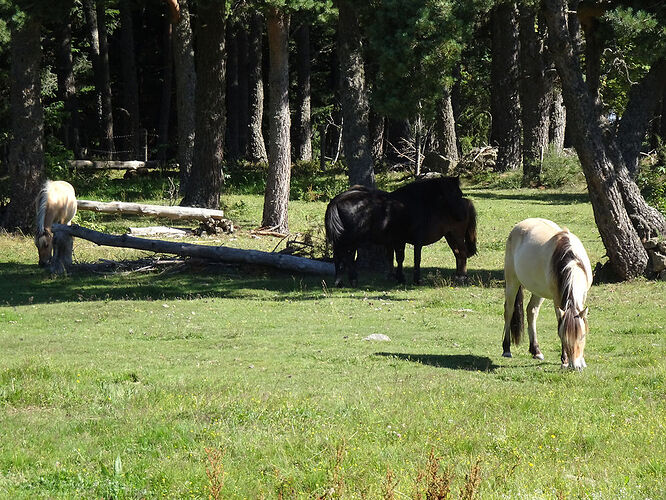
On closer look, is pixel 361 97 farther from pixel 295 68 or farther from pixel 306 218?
pixel 295 68

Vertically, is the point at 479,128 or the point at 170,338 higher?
the point at 479,128

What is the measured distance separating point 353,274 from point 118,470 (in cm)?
1211

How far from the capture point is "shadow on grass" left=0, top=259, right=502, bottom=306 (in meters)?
16.9

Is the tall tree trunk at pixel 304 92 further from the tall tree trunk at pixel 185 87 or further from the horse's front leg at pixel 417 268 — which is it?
the horse's front leg at pixel 417 268

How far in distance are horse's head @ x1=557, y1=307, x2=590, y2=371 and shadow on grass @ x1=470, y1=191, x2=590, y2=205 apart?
20.9 metres

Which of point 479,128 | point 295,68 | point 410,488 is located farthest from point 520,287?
point 479,128

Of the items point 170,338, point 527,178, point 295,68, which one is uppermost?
point 295,68

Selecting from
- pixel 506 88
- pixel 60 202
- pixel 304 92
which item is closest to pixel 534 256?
pixel 60 202

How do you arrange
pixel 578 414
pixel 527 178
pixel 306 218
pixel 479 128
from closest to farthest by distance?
pixel 578 414 → pixel 306 218 → pixel 527 178 → pixel 479 128

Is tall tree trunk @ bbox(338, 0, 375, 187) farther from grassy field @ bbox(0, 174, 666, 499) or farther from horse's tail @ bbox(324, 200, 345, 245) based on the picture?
grassy field @ bbox(0, 174, 666, 499)

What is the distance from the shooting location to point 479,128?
66.1m

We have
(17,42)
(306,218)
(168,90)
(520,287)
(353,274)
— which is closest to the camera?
(520,287)

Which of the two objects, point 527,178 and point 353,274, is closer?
point 353,274

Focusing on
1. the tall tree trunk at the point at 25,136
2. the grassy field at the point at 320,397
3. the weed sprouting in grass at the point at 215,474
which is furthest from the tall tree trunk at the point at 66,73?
the weed sprouting in grass at the point at 215,474
